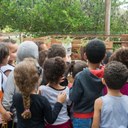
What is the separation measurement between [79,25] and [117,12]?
8.60 ft

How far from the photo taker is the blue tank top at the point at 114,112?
2.63 metres

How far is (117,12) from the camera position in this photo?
604 inches

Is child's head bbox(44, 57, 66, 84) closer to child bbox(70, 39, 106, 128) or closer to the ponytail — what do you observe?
child bbox(70, 39, 106, 128)

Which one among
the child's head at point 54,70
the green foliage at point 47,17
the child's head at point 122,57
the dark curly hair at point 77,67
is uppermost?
the child's head at point 122,57

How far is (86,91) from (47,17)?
429 inches

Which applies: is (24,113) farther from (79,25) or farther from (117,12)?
(117,12)

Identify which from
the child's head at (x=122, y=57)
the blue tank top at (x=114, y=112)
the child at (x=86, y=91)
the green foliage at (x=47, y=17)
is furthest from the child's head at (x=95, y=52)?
the green foliage at (x=47, y=17)

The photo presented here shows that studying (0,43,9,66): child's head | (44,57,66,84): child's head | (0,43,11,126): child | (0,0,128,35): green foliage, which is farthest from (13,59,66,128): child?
(0,0,128,35): green foliage

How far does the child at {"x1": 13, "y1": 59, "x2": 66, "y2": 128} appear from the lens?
271cm

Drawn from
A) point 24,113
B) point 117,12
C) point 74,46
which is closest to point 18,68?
point 24,113

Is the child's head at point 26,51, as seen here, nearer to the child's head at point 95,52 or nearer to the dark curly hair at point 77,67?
the dark curly hair at point 77,67

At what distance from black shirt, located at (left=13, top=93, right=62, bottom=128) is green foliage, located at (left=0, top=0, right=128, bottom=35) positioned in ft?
34.6

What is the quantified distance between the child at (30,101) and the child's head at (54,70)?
0.16 metres

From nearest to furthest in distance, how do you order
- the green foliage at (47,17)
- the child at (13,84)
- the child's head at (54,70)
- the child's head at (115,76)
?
the child's head at (115,76) → the child's head at (54,70) → the child at (13,84) → the green foliage at (47,17)
